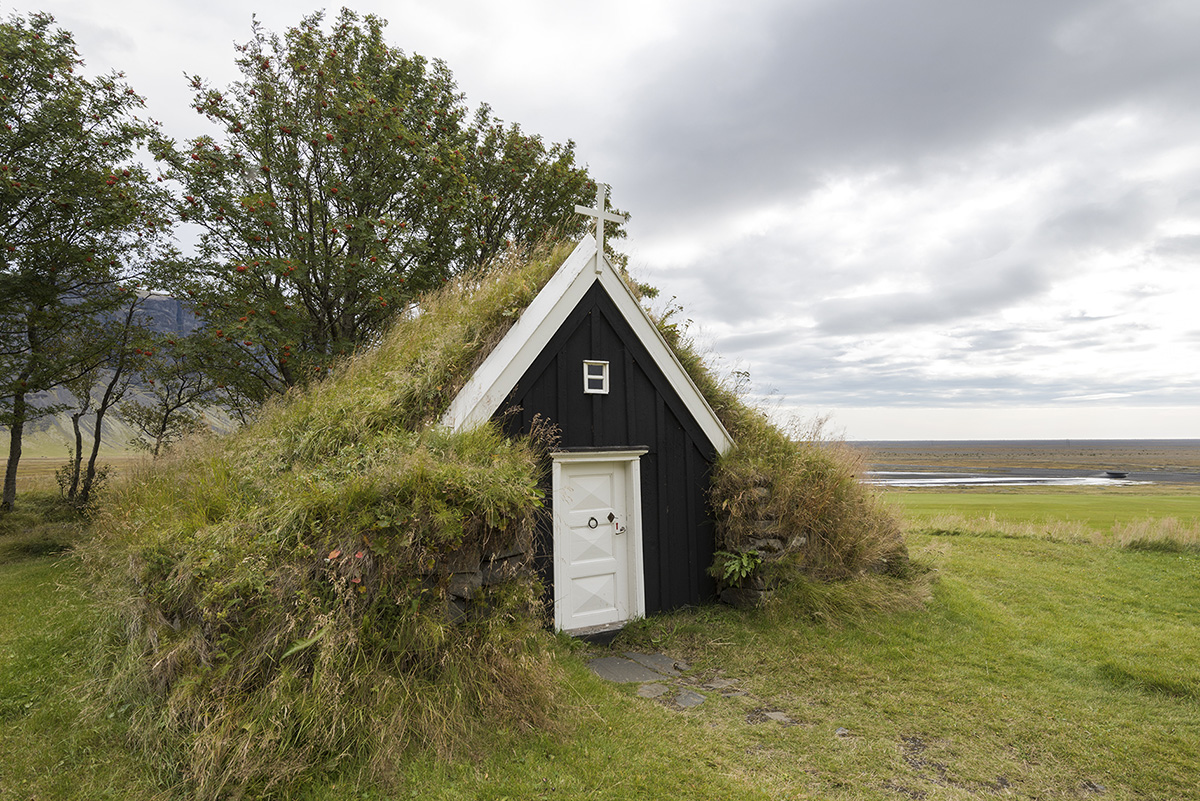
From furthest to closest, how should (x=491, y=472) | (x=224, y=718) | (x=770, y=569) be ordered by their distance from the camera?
(x=770, y=569) → (x=491, y=472) → (x=224, y=718)

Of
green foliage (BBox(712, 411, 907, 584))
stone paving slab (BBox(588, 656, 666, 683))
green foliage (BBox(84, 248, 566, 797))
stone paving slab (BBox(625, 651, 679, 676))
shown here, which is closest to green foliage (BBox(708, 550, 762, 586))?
green foliage (BBox(712, 411, 907, 584))

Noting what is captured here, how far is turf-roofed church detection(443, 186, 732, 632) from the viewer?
23.0 ft

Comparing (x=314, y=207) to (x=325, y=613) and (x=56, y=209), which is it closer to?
(x=56, y=209)

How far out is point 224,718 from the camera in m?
3.95

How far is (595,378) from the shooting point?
7691 millimetres

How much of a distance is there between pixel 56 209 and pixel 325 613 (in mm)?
Result: 13881

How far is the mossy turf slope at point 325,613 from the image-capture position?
13.3 ft

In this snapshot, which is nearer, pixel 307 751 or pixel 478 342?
pixel 307 751

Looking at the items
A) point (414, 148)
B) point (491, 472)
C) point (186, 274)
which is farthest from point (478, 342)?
point (186, 274)

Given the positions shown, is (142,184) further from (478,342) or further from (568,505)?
(568,505)

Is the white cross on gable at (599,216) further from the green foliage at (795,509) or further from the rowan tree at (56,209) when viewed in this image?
the rowan tree at (56,209)

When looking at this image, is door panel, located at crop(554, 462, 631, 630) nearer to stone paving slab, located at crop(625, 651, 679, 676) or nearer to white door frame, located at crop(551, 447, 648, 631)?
white door frame, located at crop(551, 447, 648, 631)

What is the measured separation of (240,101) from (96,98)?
10.4 feet

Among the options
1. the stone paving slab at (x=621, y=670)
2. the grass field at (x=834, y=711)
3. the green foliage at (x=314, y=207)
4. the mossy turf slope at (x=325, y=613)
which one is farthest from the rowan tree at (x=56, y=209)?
the stone paving slab at (x=621, y=670)
